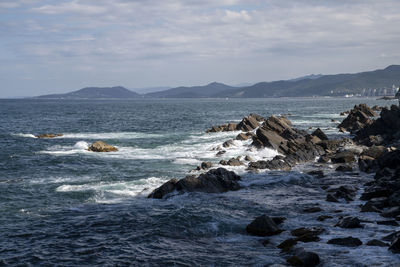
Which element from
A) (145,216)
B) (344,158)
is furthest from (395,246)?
(344,158)

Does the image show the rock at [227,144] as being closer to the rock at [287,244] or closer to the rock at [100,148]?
the rock at [100,148]

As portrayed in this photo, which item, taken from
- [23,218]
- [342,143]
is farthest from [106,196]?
[342,143]

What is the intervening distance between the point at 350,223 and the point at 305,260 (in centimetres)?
566

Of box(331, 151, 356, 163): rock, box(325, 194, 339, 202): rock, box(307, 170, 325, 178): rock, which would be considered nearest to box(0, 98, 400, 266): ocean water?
box(325, 194, 339, 202): rock

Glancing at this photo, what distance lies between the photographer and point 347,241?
59.3 ft

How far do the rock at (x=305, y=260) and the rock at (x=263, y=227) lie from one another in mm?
3757

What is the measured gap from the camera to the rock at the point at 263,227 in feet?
65.4

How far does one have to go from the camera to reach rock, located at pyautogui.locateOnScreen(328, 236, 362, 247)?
17.9 m

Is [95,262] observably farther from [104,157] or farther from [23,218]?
[104,157]

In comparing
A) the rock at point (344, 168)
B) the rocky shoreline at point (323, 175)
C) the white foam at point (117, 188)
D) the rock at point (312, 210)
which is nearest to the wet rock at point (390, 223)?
the rocky shoreline at point (323, 175)

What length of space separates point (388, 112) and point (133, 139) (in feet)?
124

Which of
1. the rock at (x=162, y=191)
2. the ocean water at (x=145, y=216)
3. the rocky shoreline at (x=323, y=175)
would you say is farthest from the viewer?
the rock at (x=162, y=191)

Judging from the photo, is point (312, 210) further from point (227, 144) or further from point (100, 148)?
point (100, 148)

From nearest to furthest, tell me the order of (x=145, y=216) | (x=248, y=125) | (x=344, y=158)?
1. (x=145, y=216)
2. (x=344, y=158)
3. (x=248, y=125)
